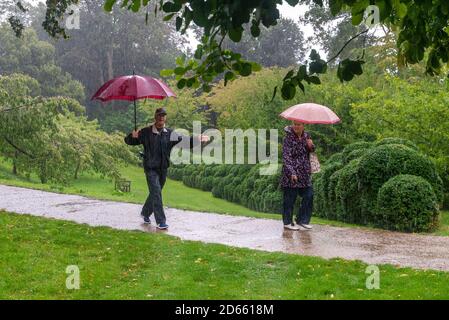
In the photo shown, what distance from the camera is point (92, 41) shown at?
49438mm

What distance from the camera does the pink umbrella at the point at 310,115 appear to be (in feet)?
28.0

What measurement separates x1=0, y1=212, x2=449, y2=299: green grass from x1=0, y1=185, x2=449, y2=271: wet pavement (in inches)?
19.9

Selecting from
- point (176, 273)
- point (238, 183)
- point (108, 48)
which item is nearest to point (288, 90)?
point (176, 273)

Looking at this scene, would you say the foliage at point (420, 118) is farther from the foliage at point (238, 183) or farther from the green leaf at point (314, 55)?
the green leaf at point (314, 55)

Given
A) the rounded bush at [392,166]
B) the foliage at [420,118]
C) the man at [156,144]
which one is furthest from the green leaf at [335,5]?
the foliage at [420,118]

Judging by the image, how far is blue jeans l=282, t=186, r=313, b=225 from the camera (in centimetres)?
874

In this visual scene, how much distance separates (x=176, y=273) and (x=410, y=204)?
5.06m

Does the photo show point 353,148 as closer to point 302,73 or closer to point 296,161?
point 296,161

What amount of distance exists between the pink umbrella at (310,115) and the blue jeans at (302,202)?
0.97 m

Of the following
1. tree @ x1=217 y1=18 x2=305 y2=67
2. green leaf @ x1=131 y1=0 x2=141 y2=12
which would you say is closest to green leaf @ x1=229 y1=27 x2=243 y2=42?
green leaf @ x1=131 y1=0 x2=141 y2=12

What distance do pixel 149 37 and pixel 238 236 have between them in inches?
1768

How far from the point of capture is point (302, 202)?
8914 mm

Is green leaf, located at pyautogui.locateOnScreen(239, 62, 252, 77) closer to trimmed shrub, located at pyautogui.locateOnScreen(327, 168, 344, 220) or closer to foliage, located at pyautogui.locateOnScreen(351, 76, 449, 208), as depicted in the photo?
trimmed shrub, located at pyautogui.locateOnScreen(327, 168, 344, 220)
